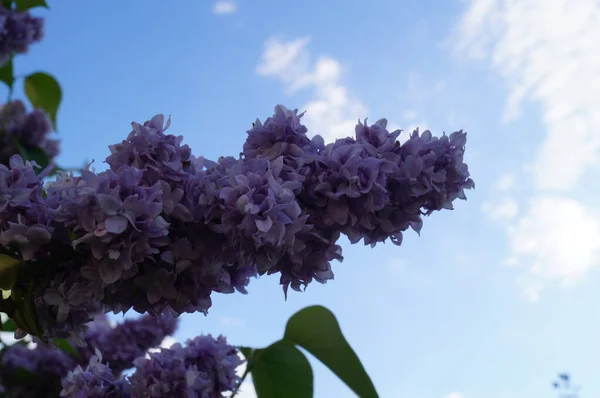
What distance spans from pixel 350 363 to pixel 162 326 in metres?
0.78

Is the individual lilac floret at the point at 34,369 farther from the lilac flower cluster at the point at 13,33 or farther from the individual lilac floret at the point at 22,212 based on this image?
the individual lilac floret at the point at 22,212

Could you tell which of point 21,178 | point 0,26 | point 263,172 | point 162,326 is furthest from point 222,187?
point 0,26

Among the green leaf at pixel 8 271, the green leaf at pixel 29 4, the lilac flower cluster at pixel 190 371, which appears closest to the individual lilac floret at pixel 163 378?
the lilac flower cluster at pixel 190 371

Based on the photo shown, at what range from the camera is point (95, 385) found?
683 millimetres

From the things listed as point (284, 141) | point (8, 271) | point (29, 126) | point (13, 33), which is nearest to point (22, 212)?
point (8, 271)

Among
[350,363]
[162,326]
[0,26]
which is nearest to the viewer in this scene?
[350,363]

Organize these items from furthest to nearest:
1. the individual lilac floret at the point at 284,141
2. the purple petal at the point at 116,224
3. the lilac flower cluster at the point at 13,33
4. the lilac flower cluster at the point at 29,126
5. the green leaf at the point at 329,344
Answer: the lilac flower cluster at the point at 29,126, the lilac flower cluster at the point at 13,33, the green leaf at the point at 329,344, the individual lilac floret at the point at 284,141, the purple petal at the point at 116,224

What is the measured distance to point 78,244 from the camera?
1.50 ft

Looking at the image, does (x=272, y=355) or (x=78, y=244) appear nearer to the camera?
(x=78, y=244)

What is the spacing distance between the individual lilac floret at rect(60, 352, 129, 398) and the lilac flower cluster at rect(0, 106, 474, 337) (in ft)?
0.59

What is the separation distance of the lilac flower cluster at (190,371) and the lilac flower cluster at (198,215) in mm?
182

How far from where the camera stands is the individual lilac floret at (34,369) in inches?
48.9

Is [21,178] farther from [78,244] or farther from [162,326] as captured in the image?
[162,326]

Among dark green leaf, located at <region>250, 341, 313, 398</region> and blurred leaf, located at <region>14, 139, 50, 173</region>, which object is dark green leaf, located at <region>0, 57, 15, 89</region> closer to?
blurred leaf, located at <region>14, 139, 50, 173</region>
